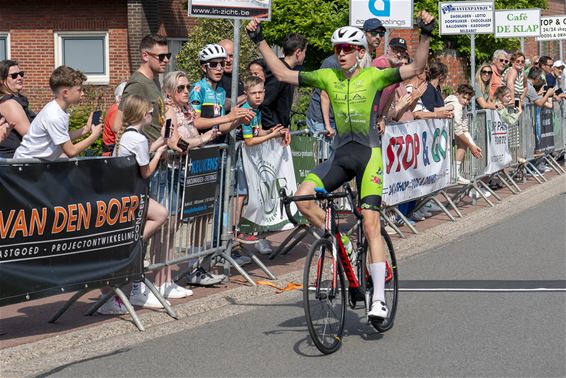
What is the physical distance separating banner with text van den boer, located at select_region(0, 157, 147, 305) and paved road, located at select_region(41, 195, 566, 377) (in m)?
0.70

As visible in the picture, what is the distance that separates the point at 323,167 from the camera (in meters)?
9.21

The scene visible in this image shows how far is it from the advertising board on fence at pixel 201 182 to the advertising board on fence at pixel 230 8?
1.24m

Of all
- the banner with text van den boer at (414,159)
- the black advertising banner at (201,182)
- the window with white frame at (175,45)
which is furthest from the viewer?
the window with white frame at (175,45)

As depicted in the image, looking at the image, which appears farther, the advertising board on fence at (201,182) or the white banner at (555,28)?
the white banner at (555,28)

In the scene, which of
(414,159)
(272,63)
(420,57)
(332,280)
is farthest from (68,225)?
(414,159)

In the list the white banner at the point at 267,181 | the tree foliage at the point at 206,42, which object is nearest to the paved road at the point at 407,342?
the white banner at the point at 267,181

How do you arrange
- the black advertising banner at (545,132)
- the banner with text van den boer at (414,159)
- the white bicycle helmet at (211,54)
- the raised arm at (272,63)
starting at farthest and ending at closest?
the black advertising banner at (545,132) → the banner with text van den boer at (414,159) → the white bicycle helmet at (211,54) → the raised arm at (272,63)

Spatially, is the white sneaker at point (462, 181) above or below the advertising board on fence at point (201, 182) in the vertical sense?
below

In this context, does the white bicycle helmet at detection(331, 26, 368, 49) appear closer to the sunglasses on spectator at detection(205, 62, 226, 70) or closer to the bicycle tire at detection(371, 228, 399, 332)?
the bicycle tire at detection(371, 228, 399, 332)

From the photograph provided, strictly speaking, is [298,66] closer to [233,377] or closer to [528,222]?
[528,222]

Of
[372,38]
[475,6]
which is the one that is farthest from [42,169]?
[475,6]

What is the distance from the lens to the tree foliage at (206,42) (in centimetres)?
2944

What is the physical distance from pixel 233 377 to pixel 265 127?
549 centimetres

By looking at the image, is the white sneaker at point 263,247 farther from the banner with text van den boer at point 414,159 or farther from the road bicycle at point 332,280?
the road bicycle at point 332,280
